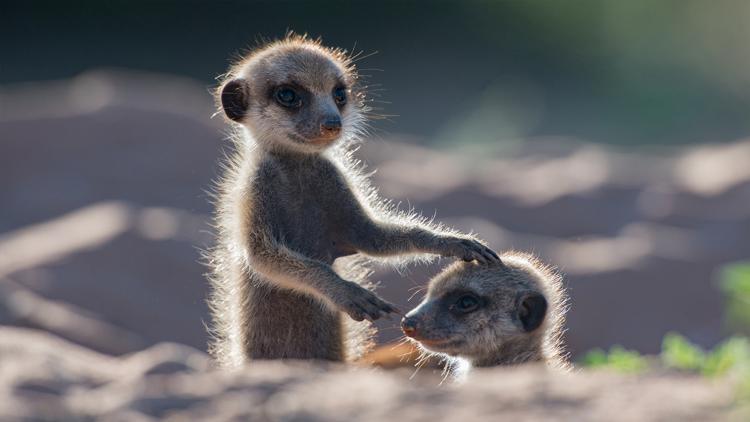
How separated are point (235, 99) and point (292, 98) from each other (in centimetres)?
28

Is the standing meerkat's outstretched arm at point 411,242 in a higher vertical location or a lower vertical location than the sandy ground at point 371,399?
higher

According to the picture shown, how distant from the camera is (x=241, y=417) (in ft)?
10.2

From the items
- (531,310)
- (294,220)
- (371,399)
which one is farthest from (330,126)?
(371,399)

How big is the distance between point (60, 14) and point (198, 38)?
1.92 meters

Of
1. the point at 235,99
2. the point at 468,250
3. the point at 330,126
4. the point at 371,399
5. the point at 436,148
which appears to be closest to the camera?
the point at 371,399

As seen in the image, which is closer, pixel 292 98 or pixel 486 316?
pixel 486 316

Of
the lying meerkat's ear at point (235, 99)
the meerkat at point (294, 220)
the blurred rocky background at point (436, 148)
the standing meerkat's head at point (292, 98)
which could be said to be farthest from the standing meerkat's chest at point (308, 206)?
the blurred rocky background at point (436, 148)

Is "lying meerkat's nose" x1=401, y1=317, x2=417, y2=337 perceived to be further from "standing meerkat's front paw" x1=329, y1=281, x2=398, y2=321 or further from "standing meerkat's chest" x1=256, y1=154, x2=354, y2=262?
"standing meerkat's chest" x1=256, y1=154, x2=354, y2=262

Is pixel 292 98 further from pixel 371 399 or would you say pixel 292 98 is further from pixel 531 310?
pixel 371 399

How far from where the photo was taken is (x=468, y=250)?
4742 mm

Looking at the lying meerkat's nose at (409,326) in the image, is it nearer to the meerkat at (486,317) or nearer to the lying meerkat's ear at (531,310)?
the meerkat at (486,317)

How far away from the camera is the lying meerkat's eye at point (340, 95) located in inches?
206

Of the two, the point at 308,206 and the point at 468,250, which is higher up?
the point at 308,206

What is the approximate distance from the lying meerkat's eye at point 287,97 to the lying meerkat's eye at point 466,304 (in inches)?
40.9
